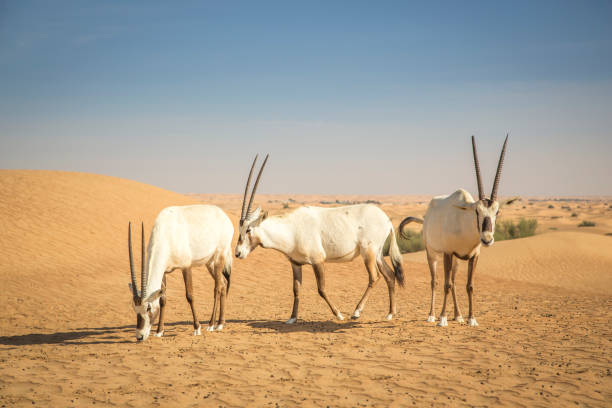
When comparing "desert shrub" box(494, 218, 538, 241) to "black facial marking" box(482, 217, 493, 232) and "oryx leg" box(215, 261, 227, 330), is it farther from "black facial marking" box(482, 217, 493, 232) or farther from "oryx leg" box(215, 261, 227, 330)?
"oryx leg" box(215, 261, 227, 330)

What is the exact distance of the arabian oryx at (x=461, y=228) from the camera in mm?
8016

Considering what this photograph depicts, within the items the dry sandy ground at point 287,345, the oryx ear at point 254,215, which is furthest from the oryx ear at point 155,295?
the oryx ear at point 254,215

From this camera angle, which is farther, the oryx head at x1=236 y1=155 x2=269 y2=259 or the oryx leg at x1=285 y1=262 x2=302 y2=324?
the oryx leg at x1=285 y1=262 x2=302 y2=324

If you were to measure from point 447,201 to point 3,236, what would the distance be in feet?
59.1

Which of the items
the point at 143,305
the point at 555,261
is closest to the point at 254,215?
the point at 143,305

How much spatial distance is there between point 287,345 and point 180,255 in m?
2.44

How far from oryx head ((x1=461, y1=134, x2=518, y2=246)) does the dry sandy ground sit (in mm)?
1781

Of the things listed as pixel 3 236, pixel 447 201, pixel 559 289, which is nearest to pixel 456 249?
pixel 447 201

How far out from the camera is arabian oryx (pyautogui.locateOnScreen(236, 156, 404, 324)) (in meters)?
9.48

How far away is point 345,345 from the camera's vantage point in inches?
302

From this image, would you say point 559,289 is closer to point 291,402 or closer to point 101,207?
point 291,402

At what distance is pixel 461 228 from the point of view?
8.66 m

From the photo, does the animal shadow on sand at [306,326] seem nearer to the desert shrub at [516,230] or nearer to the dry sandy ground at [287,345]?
the dry sandy ground at [287,345]

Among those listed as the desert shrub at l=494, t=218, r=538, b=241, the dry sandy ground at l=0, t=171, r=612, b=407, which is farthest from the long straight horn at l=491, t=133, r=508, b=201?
the desert shrub at l=494, t=218, r=538, b=241
